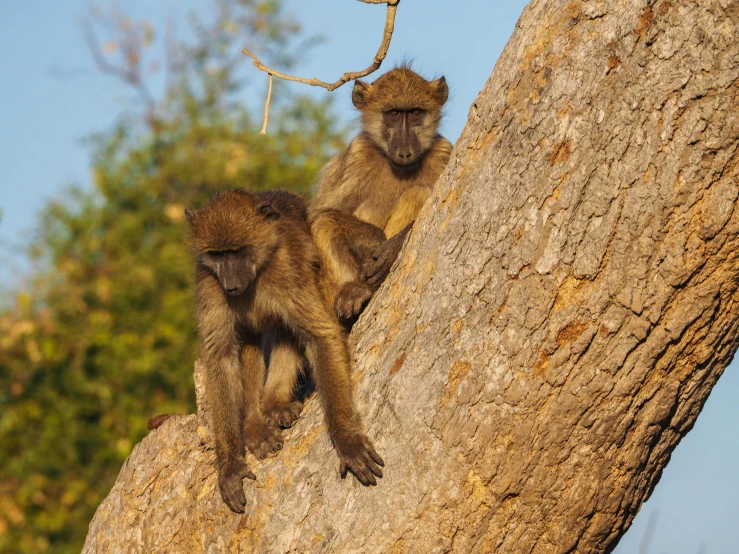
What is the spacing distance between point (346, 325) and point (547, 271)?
1.92 meters

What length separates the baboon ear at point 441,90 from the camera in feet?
20.1

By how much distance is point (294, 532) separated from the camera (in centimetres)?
378

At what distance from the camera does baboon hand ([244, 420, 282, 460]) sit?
178 inches

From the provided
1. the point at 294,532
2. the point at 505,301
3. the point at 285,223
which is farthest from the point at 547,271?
the point at 285,223

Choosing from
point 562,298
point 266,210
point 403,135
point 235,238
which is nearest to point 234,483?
point 235,238

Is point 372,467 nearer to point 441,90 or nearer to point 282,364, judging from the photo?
point 282,364

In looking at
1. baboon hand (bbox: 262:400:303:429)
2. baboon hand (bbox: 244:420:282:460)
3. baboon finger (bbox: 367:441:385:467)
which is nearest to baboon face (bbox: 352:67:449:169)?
baboon hand (bbox: 262:400:303:429)

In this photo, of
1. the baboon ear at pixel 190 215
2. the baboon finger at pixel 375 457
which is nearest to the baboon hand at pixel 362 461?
the baboon finger at pixel 375 457

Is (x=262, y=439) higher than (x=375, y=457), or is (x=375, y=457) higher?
(x=375, y=457)

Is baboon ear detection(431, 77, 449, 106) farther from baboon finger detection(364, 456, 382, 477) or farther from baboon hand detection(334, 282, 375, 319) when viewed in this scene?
baboon finger detection(364, 456, 382, 477)

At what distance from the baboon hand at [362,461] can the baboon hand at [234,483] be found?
708 millimetres

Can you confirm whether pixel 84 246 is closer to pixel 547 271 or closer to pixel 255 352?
pixel 255 352

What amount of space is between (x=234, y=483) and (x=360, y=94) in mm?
3112

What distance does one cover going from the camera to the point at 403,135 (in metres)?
5.70
